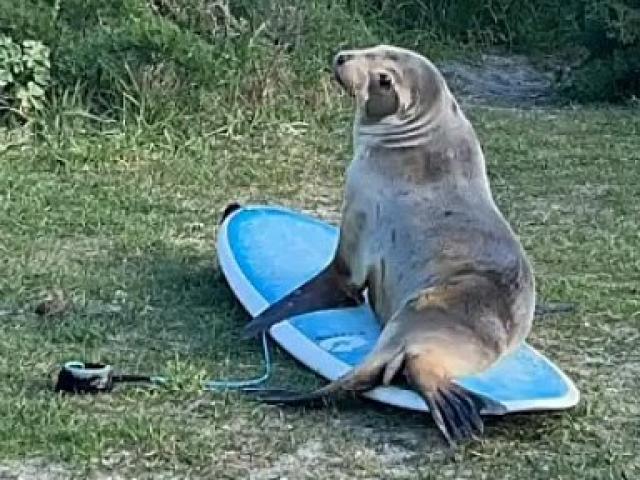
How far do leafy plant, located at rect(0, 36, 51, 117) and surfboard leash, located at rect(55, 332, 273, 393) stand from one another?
3.26 meters

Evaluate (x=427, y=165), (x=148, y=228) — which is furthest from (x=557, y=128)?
(x=427, y=165)

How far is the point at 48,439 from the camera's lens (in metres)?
3.91

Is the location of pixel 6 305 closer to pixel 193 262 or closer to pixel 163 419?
pixel 193 262

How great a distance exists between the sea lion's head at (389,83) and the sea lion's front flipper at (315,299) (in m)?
0.47

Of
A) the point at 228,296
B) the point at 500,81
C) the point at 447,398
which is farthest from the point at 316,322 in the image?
the point at 500,81

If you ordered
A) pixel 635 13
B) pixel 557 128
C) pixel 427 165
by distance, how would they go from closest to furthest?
pixel 427 165
pixel 557 128
pixel 635 13

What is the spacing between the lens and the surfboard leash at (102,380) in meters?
4.25

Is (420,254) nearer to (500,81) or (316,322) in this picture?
(316,322)

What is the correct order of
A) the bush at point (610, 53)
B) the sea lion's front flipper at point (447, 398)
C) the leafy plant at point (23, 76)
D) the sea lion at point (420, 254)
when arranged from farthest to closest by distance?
the bush at point (610, 53)
the leafy plant at point (23, 76)
the sea lion at point (420, 254)
the sea lion's front flipper at point (447, 398)

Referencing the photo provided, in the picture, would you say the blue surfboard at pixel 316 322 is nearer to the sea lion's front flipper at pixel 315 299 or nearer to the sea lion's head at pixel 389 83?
the sea lion's front flipper at pixel 315 299

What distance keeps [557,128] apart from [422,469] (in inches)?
195

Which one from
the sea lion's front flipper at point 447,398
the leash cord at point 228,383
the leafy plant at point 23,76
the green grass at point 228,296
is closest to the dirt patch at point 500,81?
the green grass at point 228,296

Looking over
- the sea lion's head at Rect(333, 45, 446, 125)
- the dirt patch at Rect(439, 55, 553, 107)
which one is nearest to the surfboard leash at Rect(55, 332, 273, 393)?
the sea lion's head at Rect(333, 45, 446, 125)

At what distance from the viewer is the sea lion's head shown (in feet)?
15.1
